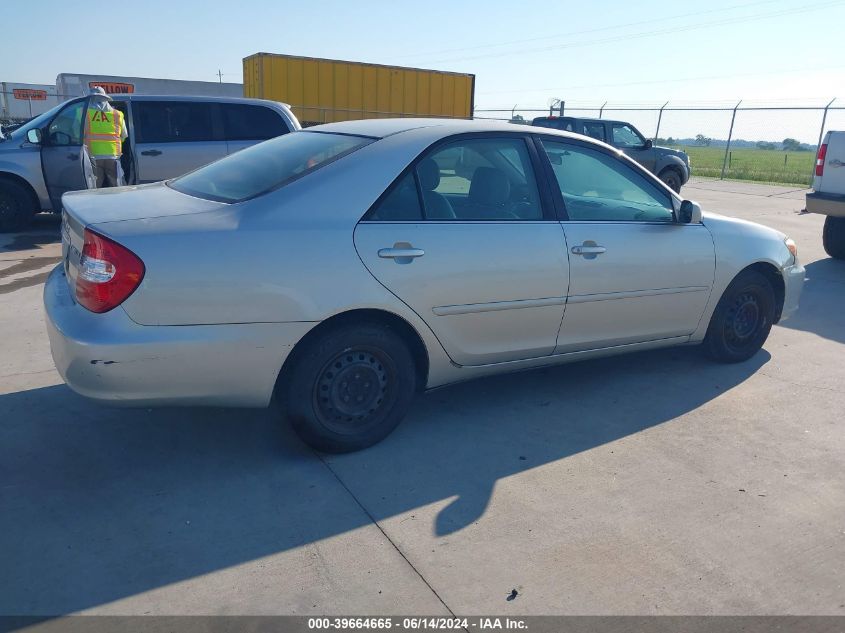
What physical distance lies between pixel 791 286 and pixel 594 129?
11.3 metres

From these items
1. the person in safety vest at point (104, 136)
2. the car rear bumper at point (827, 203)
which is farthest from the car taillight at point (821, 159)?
the person in safety vest at point (104, 136)

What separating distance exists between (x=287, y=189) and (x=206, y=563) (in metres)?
1.70

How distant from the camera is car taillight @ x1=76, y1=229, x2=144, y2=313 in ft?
9.95

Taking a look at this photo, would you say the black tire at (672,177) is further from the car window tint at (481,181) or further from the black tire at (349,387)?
the black tire at (349,387)

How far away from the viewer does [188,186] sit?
13.0 ft

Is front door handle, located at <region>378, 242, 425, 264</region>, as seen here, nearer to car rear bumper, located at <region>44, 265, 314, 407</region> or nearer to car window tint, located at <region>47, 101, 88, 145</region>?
car rear bumper, located at <region>44, 265, 314, 407</region>

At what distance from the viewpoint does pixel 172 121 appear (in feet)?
31.4

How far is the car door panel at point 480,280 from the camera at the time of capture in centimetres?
355

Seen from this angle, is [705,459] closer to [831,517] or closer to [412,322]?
[831,517]

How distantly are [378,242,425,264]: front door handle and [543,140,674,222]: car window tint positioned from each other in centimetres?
109

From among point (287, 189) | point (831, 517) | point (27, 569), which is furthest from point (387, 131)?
point (831, 517)

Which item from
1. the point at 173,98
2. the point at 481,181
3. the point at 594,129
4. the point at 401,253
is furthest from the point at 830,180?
the point at 173,98

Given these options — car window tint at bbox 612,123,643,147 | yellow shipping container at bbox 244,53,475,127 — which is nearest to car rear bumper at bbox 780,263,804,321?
car window tint at bbox 612,123,643,147

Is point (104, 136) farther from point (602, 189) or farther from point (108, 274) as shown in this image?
point (602, 189)
